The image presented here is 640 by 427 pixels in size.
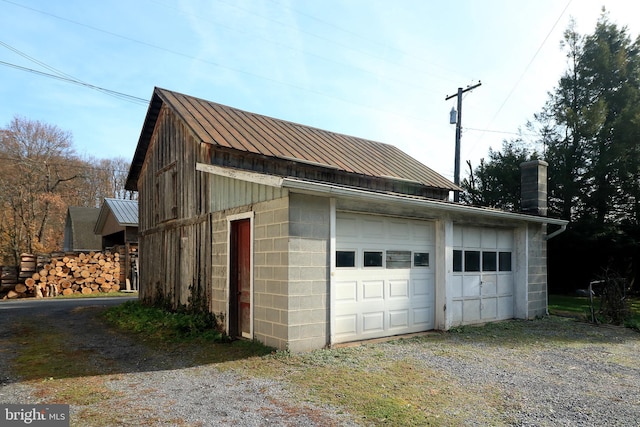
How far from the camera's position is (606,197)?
1759cm

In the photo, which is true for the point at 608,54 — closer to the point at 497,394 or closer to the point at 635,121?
the point at 635,121

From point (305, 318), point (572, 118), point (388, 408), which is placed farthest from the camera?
point (572, 118)

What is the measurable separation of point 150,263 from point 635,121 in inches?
726

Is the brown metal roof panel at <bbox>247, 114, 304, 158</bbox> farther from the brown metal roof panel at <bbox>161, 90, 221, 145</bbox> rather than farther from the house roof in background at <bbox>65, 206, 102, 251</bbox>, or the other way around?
the house roof in background at <bbox>65, 206, 102, 251</bbox>

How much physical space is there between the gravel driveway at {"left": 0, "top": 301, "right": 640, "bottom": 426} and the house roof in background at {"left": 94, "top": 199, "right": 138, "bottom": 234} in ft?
36.7

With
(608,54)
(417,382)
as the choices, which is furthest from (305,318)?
(608,54)

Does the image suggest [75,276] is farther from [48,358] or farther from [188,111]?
[48,358]

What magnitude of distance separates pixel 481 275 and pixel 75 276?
54.8 ft

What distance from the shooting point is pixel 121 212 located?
2053 centimetres

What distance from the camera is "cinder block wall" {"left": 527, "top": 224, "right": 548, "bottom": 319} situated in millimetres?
10805

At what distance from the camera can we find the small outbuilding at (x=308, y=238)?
6867mm

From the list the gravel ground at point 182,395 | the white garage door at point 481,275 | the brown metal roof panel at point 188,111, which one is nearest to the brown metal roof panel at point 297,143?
the brown metal roof panel at point 188,111

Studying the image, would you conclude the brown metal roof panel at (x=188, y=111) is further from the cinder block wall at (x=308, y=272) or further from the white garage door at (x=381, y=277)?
the white garage door at (x=381, y=277)

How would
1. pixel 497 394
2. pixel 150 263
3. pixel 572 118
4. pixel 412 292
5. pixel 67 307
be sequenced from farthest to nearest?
pixel 572 118 → pixel 67 307 → pixel 150 263 → pixel 412 292 → pixel 497 394
